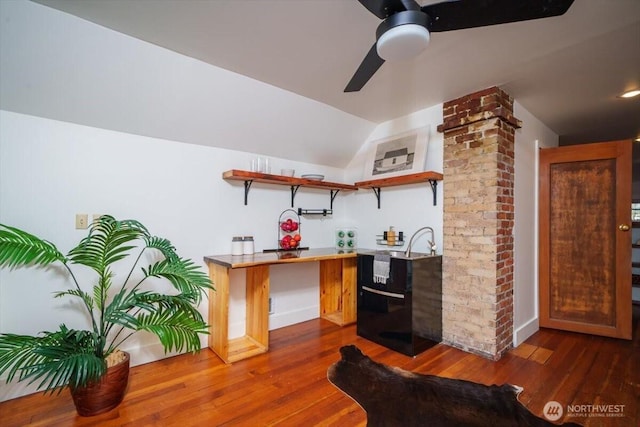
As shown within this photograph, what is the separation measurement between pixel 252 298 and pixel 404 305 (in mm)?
1413

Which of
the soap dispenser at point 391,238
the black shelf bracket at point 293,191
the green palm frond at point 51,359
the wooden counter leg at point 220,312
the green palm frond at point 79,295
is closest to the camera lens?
the green palm frond at point 51,359

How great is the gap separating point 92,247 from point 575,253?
432cm

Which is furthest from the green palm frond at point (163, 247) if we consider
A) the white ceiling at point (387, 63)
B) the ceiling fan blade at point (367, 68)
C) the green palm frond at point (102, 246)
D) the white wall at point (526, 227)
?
the white wall at point (526, 227)

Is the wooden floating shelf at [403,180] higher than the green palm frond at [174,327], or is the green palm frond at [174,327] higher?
the wooden floating shelf at [403,180]

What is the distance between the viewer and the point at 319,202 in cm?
359

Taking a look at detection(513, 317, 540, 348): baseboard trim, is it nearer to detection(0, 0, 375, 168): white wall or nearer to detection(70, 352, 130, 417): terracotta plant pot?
detection(0, 0, 375, 168): white wall

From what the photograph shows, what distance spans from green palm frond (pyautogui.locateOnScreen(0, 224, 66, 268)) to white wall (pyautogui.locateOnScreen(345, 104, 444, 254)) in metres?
2.84

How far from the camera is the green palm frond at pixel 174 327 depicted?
66.2 inches

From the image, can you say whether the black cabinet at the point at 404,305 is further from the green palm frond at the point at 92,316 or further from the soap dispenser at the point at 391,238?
the green palm frond at the point at 92,316

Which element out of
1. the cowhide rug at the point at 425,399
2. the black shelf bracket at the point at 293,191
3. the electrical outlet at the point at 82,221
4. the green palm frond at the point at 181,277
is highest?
the black shelf bracket at the point at 293,191

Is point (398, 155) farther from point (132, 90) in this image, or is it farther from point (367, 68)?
point (132, 90)

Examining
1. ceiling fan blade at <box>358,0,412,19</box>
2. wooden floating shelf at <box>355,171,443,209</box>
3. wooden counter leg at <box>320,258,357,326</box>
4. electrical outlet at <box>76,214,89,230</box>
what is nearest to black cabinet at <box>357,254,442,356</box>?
wooden counter leg at <box>320,258,357,326</box>

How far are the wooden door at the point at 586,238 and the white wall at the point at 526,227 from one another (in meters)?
0.15

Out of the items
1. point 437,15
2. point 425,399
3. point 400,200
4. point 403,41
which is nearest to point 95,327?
point 425,399
